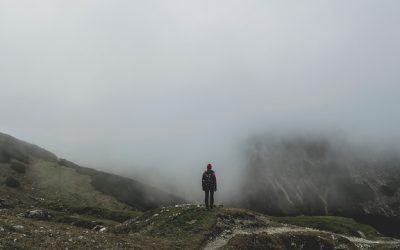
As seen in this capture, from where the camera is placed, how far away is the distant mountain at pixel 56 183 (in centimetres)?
11300

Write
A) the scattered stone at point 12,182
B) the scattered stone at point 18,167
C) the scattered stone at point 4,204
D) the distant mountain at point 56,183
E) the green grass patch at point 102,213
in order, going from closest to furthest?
the scattered stone at point 4,204 < the green grass patch at point 102,213 < the scattered stone at point 12,182 < the distant mountain at point 56,183 < the scattered stone at point 18,167

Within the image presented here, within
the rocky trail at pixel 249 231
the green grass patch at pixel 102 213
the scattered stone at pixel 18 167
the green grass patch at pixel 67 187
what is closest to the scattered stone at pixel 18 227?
the rocky trail at pixel 249 231

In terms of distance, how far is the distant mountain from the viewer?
4449 inches

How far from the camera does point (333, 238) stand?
5022cm

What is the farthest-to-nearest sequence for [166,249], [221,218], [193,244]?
[221,218], [193,244], [166,249]

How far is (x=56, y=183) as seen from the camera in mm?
127500

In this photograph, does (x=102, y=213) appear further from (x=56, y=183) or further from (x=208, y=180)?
(x=208, y=180)

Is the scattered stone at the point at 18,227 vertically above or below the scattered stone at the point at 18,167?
below

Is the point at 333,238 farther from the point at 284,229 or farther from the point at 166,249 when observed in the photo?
the point at 166,249

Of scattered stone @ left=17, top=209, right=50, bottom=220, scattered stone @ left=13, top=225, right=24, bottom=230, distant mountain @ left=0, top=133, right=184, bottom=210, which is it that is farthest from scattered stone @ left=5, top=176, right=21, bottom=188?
scattered stone @ left=13, top=225, right=24, bottom=230

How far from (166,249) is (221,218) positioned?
45.1 ft

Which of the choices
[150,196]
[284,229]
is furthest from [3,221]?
[150,196]

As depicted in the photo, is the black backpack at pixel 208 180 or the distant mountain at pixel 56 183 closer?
the black backpack at pixel 208 180

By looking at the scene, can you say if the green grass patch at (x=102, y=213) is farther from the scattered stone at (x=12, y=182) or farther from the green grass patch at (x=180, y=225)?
the green grass patch at (x=180, y=225)
